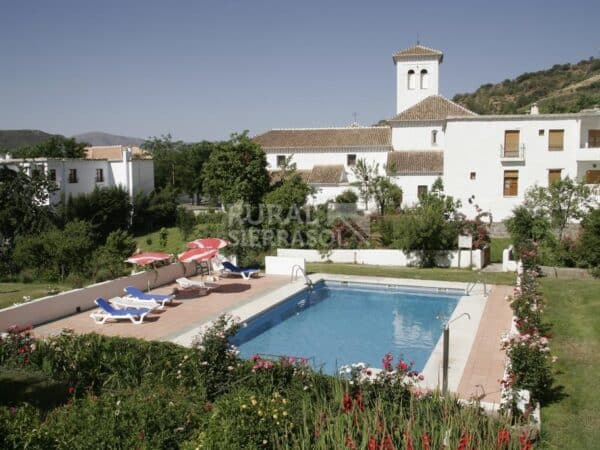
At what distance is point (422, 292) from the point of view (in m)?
19.1

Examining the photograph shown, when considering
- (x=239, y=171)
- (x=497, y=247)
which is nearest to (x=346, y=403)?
(x=497, y=247)

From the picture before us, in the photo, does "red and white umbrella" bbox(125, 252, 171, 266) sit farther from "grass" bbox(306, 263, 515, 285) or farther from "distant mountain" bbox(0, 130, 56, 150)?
"distant mountain" bbox(0, 130, 56, 150)

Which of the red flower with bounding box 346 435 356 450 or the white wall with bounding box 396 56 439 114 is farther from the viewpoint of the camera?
the white wall with bounding box 396 56 439 114

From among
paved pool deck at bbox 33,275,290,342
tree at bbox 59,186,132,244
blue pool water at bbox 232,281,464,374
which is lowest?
blue pool water at bbox 232,281,464,374

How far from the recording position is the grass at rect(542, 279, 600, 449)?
7719 mm

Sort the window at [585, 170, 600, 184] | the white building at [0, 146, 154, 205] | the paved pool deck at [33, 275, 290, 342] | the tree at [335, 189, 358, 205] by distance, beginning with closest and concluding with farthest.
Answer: the paved pool deck at [33, 275, 290, 342]
the window at [585, 170, 600, 184]
the white building at [0, 146, 154, 205]
the tree at [335, 189, 358, 205]

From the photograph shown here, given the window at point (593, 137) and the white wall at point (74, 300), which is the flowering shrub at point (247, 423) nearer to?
the white wall at point (74, 300)

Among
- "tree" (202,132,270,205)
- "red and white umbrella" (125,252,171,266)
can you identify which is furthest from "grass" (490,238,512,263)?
"red and white umbrella" (125,252,171,266)

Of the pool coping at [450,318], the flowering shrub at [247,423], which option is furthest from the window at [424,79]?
the flowering shrub at [247,423]

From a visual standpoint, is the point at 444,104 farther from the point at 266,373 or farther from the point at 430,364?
the point at 266,373

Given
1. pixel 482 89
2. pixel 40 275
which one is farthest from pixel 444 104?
pixel 482 89

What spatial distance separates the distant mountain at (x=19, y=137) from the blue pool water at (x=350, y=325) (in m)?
58.4

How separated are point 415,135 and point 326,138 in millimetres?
7313

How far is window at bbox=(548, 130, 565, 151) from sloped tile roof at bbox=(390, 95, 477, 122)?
10.8 metres
